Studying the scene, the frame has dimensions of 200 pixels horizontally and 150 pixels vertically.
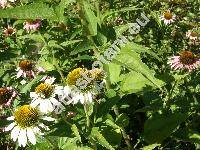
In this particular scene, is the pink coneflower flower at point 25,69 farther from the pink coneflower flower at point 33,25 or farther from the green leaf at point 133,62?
the green leaf at point 133,62

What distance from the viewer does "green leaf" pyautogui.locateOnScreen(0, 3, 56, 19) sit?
1.60 metres

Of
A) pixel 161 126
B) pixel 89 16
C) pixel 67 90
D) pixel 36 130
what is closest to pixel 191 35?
pixel 161 126

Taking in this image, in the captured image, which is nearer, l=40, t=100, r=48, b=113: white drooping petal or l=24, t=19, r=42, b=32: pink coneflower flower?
l=40, t=100, r=48, b=113: white drooping petal

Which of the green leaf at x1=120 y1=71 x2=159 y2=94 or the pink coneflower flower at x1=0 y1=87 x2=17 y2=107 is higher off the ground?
the green leaf at x1=120 y1=71 x2=159 y2=94

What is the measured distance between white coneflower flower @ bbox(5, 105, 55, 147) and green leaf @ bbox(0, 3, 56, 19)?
59cm

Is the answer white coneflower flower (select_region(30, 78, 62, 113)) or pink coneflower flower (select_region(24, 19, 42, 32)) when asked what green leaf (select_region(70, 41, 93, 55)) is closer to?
white coneflower flower (select_region(30, 78, 62, 113))

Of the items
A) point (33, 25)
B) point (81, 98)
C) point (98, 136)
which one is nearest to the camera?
point (98, 136)

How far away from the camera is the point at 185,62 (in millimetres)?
3518

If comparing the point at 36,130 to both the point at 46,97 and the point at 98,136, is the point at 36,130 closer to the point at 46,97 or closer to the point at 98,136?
the point at 46,97

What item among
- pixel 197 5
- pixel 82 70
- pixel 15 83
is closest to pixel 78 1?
pixel 82 70

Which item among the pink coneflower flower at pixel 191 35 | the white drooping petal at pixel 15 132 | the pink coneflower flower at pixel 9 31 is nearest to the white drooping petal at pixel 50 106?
the white drooping petal at pixel 15 132

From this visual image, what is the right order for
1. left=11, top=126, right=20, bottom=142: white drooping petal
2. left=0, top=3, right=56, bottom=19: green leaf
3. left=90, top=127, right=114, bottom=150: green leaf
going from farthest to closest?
left=11, top=126, right=20, bottom=142: white drooping petal < left=90, top=127, right=114, bottom=150: green leaf < left=0, top=3, right=56, bottom=19: green leaf

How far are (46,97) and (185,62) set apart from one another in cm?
172

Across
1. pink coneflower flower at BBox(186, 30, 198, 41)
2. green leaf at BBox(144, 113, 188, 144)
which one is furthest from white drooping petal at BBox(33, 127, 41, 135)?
pink coneflower flower at BBox(186, 30, 198, 41)
